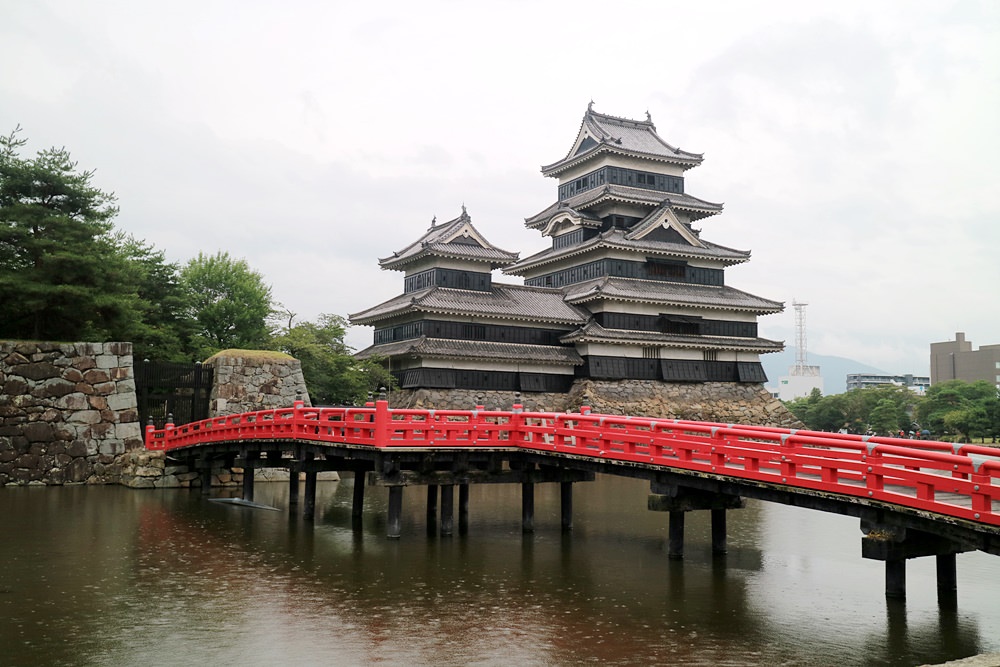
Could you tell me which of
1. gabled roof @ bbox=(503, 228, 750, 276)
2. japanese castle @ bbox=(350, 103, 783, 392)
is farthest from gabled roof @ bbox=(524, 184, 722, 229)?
gabled roof @ bbox=(503, 228, 750, 276)

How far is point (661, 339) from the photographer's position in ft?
→ 173

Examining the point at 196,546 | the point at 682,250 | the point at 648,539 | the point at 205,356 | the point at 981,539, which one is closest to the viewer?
the point at 981,539

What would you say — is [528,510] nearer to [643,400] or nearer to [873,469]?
[873,469]

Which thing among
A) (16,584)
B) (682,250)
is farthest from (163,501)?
(682,250)

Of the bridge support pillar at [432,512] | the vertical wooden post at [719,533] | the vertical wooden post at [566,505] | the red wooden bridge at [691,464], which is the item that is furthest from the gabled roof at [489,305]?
the vertical wooden post at [719,533]

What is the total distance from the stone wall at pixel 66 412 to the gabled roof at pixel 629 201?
3259 centimetres

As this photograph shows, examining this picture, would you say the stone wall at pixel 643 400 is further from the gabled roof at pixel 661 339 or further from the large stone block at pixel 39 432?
the large stone block at pixel 39 432

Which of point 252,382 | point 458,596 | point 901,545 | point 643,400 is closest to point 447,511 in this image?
point 458,596

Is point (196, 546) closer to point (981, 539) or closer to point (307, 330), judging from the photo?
point (981, 539)

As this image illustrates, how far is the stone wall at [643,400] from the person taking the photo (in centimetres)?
4812

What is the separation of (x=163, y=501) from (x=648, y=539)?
16.4 metres

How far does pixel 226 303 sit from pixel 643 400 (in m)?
24.9

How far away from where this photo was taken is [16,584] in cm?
1512

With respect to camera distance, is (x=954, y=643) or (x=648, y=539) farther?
(x=648, y=539)
